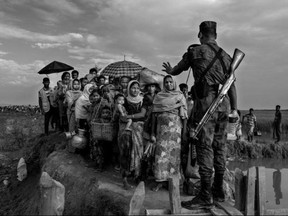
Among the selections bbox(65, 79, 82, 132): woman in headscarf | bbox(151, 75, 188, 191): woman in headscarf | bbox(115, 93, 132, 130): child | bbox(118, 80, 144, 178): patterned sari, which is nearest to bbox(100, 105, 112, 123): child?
bbox(115, 93, 132, 130): child

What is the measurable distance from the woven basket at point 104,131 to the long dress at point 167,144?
4.09 feet

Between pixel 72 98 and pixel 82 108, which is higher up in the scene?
pixel 72 98

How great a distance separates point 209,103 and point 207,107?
58 millimetres

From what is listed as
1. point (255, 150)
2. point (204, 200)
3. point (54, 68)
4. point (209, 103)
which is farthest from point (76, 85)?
point (255, 150)

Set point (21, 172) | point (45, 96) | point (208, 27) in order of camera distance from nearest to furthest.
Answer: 1. point (208, 27)
2. point (45, 96)
3. point (21, 172)

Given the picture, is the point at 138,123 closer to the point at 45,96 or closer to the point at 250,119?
the point at 45,96

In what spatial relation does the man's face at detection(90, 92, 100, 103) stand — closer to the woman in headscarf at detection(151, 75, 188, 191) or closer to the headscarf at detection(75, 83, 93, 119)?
the headscarf at detection(75, 83, 93, 119)

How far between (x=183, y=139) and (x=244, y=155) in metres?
11.5

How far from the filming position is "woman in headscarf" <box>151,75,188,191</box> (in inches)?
201

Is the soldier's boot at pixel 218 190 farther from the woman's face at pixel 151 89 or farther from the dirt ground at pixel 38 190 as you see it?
the woman's face at pixel 151 89

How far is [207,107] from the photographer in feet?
12.9

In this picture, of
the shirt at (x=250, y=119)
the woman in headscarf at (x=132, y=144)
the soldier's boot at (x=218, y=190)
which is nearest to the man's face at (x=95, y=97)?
the woman in headscarf at (x=132, y=144)

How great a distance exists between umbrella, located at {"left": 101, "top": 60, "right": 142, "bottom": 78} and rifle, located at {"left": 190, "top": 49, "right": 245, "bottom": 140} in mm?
4428

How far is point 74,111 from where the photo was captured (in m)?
7.98
